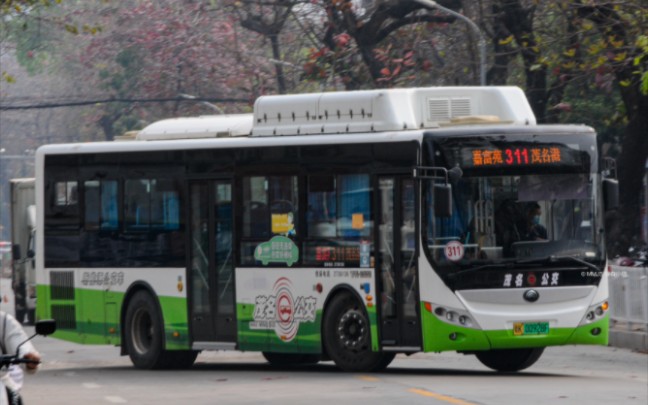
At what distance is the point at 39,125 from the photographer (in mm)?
94750

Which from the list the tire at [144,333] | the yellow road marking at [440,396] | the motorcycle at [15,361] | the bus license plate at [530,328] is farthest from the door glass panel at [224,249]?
the motorcycle at [15,361]

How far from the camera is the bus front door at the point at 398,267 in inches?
671

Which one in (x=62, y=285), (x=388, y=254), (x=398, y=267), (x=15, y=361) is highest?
(x=388, y=254)

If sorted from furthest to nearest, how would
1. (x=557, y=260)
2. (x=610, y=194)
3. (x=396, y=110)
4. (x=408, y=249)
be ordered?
(x=396, y=110)
(x=610, y=194)
(x=408, y=249)
(x=557, y=260)

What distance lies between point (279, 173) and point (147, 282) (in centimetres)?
246

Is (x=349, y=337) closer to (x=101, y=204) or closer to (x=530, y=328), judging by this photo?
(x=530, y=328)

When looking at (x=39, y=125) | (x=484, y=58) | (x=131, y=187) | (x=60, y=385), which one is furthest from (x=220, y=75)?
(x=39, y=125)

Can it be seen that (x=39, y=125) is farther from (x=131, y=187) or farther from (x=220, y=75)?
(x=131, y=187)

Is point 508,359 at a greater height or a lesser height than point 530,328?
lesser

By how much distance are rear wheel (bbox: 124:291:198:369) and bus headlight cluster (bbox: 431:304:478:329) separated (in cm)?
427

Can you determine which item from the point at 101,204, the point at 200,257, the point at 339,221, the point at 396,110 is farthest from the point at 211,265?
the point at 396,110

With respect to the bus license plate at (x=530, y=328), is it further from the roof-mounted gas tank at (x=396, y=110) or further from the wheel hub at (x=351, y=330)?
the roof-mounted gas tank at (x=396, y=110)

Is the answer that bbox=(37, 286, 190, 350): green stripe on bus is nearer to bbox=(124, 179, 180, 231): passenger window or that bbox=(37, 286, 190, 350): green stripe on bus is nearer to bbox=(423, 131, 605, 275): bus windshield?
bbox=(124, 179, 180, 231): passenger window

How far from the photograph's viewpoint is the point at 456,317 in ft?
55.1
